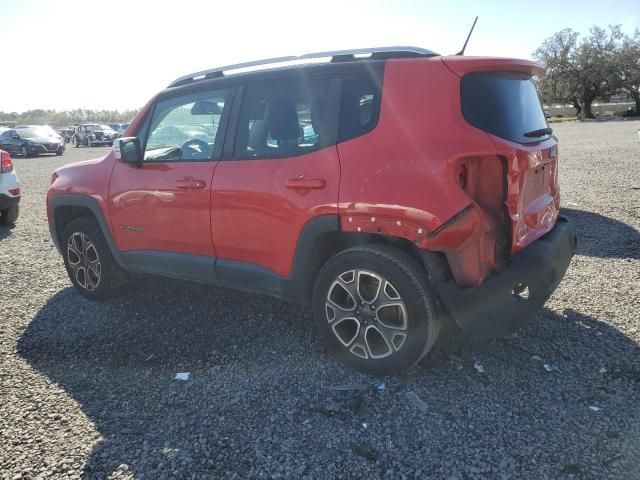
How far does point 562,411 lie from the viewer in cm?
273

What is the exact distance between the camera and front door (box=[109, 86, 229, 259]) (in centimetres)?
363

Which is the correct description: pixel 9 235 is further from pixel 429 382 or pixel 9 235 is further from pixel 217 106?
pixel 429 382

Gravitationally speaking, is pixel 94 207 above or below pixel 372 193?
below

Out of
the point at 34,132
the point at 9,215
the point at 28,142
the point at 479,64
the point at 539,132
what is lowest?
the point at 9,215

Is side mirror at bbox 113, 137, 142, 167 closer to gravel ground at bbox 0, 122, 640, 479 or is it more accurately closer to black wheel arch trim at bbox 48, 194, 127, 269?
black wheel arch trim at bbox 48, 194, 127, 269

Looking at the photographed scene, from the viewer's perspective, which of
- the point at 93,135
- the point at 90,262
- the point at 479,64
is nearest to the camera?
the point at 479,64

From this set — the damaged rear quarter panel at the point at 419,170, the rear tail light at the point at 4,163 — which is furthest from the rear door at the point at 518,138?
the rear tail light at the point at 4,163

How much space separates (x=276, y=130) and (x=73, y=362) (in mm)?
2137

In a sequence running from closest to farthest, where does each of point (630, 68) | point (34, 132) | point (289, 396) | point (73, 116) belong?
1. point (289, 396)
2. point (34, 132)
3. point (630, 68)
4. point (73, 116)

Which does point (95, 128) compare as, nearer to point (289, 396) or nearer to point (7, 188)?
point (7, 188)

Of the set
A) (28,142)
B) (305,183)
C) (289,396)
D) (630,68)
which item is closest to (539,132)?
(305,183)

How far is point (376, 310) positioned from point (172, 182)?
1.81 m

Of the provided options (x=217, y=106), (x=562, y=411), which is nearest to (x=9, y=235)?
(x=217, y=106)

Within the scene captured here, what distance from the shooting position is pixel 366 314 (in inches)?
121
